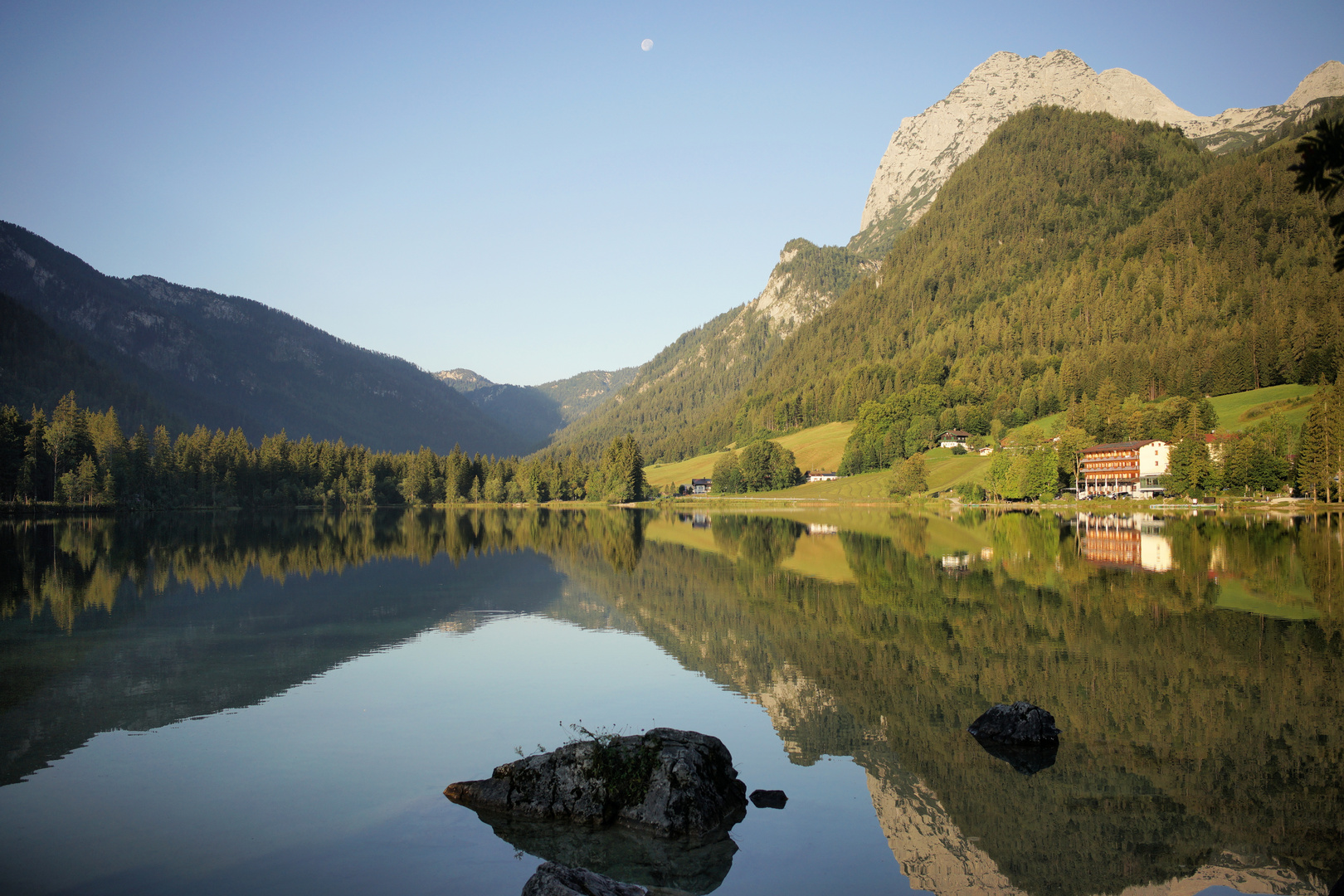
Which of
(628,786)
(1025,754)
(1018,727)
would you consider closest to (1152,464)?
(1018,727)

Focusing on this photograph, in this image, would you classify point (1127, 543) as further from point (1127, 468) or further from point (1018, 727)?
point (1127, 468)

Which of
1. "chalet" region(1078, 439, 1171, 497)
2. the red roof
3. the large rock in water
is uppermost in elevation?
the red roof

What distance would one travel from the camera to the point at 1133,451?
434 ft

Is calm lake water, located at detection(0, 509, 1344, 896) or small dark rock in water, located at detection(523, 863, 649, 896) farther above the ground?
small dark rock in water, located at detection(523, 863, 649, 896)

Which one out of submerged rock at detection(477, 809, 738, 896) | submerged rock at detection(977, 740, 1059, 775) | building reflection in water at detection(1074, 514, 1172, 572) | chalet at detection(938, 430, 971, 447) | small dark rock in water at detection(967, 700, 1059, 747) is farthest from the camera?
chalet at detection(938, 430, 971, 447)

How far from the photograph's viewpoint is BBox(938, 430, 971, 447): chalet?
18025cm

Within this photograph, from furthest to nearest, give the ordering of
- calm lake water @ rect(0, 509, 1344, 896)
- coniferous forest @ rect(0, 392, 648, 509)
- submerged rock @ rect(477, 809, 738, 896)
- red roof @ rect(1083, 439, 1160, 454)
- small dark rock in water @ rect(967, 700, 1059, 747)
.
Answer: red roof @ rect(1083, 439, 1160, 454) < coniferous forest @ rect(0, 392, 648, 509) < small dark rock in water @ rect(967, 700, 1059, 747) < calm lake water @ rect(0, 509, 1344, 896) < submerged rock @ rect(477, 809, 738, 896)

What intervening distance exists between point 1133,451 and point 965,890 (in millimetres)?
142043

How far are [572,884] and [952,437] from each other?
185m

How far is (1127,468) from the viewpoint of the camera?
134000mm

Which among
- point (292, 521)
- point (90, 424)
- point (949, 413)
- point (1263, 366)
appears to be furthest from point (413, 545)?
point (1263, 366)

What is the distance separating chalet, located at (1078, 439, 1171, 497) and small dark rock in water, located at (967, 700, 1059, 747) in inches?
5138

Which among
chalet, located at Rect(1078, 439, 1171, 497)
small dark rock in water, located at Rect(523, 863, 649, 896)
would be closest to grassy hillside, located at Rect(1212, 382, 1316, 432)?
chalet, located at Rect(1078, 439, 1171, 497)

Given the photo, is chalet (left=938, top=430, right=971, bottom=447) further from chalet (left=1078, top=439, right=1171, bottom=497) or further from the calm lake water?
the calm lake water
